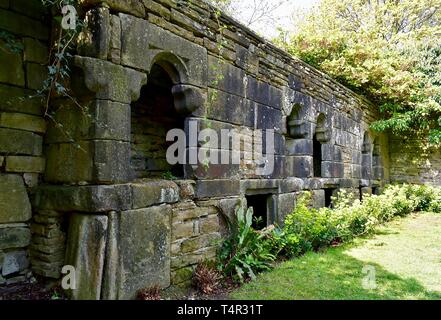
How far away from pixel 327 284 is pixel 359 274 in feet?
2.45

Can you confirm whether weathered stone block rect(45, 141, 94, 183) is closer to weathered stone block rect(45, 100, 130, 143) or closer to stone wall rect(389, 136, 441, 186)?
weathered stone block rect(45, 100, 130, 143)

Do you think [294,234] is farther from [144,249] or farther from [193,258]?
[144,249]

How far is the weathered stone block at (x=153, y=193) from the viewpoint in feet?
11.8

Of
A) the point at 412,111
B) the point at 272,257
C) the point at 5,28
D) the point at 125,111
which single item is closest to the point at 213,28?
the point at 125,111

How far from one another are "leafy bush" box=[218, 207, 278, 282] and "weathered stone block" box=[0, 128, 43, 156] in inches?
103

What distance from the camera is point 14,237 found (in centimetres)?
365

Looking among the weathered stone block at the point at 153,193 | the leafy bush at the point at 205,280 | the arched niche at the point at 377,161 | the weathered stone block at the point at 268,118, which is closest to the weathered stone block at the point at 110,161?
the weathered stone block at the point at 153,193

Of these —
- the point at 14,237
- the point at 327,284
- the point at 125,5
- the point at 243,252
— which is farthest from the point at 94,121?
the point at 327,284

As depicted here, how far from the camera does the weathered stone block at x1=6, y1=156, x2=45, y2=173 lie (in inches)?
142

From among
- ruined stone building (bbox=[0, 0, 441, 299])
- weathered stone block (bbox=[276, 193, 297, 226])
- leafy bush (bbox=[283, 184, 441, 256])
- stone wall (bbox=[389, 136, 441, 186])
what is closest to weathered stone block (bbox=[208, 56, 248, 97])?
ruined stone building (bbox=[0, 0, 441, 299])

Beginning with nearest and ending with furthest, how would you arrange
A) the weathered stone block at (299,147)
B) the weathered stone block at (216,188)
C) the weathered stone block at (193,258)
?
the weathered stone block at (193,258) < the weathered stone block at (216,188) < the weathered stone block at (299,147)

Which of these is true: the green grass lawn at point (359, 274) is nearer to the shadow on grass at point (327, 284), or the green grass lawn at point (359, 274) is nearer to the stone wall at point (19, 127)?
the shadow on grass at point (327, 284)

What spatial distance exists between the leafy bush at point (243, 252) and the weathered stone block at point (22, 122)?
2720 millimetres
